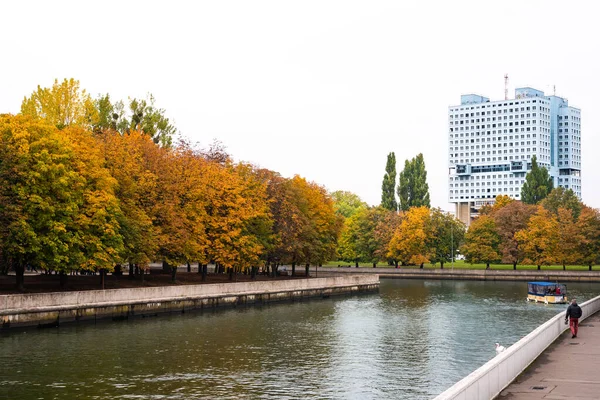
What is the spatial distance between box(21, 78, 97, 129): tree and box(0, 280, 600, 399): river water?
3470cm

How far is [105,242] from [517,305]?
4554 cm

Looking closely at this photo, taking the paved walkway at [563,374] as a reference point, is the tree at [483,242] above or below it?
above

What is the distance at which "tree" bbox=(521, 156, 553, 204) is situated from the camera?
182000 millimetres

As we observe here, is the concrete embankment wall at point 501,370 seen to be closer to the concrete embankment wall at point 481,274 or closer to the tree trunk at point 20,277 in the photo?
the tree trunk at point 20,277

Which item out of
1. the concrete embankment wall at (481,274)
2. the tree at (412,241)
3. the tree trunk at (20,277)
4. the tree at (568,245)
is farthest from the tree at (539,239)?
the tree trunk at (20,277)

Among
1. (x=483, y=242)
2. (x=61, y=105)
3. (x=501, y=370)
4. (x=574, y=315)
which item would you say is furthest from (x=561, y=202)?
(x=501, y=370)

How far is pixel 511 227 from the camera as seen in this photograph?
148 meters

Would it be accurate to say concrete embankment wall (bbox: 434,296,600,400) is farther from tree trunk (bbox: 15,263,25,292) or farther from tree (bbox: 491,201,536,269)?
tree (bbox: 491,201,536,269)

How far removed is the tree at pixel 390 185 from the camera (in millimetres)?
176250

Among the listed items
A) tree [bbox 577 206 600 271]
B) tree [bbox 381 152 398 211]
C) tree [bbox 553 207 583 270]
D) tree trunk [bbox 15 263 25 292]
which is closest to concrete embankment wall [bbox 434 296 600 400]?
tree trunk [bbox 15 263 25 292]

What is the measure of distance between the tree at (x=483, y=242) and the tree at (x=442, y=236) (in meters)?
3.74

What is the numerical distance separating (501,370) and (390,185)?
155 meters

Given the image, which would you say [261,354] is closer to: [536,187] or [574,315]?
[574,315]

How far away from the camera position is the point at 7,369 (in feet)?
123
